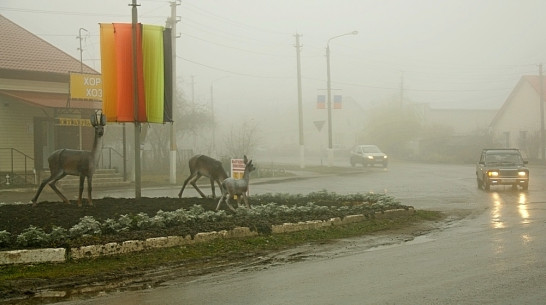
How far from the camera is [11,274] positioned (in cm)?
891

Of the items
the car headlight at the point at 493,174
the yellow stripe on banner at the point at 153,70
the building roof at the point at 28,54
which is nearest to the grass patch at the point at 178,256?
the yellow stripe on banner at the point at 153,70

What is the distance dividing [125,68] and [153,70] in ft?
2.27

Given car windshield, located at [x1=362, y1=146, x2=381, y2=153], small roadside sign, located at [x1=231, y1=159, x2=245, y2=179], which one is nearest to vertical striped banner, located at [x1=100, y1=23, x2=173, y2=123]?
small roadside sign, located at [x1=231, y1=159, x2=245, y2=179]

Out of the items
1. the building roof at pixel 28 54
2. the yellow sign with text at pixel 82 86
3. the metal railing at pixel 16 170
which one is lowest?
the metal railing at pixel 16 170

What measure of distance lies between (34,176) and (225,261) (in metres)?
21.3

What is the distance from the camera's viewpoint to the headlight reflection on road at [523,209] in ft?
52.2

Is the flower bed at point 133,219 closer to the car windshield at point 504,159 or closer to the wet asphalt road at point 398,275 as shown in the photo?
the wet asphalt road at point 398,275

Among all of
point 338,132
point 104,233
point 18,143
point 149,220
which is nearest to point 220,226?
point 149,220

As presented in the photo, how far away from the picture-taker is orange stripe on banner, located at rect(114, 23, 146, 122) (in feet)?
53.1

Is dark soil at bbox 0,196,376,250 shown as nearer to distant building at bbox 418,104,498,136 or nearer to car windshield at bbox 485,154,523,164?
car windshield at bbox 485,154,523,164

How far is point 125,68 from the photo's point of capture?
53.1 ft

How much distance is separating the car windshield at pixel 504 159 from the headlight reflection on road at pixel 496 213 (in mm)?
3495

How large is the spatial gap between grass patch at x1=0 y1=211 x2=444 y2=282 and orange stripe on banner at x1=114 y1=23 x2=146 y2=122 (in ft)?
19.0

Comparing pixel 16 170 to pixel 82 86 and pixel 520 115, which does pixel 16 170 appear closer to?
pixel 82 86
